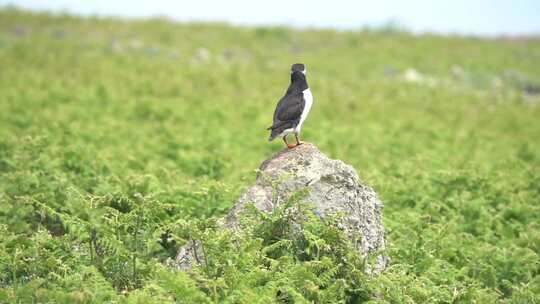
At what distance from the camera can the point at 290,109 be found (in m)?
11.0

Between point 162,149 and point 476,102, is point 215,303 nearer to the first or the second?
point 162,149

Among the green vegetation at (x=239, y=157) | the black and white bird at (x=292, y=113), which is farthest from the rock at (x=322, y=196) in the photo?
the black and white bird at (x=292, y=113)

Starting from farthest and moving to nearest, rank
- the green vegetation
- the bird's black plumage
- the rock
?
1. the bird's black plumage
2. the rock
3. the green vegetation

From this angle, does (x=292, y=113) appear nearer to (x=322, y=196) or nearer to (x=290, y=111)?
(x=290, y=111)

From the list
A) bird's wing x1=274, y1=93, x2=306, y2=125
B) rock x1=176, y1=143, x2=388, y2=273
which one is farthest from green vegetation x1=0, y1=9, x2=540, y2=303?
bird's wing x1=274, y1=93, x2=306, y2=125

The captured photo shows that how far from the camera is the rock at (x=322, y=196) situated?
970 centimetres

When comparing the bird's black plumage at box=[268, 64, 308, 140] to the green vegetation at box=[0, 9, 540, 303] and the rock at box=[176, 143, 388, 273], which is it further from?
the green vegetation at box=[0, 9, 540, 303]

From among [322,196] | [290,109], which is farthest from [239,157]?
[322,196]

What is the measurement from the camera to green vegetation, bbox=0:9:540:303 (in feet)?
29.2

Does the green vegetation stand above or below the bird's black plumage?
below

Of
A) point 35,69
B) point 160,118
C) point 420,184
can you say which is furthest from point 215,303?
point 35,69

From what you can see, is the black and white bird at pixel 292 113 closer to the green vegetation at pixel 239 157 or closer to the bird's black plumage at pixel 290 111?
the bird's black plumage at pixel 290 111

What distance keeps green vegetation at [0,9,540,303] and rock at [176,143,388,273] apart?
301mm

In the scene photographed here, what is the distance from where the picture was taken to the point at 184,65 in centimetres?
3450
